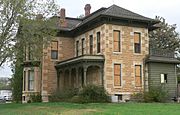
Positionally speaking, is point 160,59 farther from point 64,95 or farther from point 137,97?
point 64,95

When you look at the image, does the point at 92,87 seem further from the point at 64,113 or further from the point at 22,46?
the point at 64,113

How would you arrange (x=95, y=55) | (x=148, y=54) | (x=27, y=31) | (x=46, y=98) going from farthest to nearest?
(x=46, y=98), (x=148, y=54), (x=95, y=55), (x=27, y=31)

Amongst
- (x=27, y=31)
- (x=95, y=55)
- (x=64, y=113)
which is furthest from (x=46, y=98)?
(x=64, y=113)

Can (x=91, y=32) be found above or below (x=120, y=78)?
above

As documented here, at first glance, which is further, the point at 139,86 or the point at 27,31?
the point at 139,86

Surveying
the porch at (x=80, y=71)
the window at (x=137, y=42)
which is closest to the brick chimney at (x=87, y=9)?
the porch at (x=80, y=71)

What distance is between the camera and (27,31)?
93.9 feet

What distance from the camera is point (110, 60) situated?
32219 mm

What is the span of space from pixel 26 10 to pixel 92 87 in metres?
8.76

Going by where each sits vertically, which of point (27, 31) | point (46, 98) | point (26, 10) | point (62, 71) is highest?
point (26, 10)

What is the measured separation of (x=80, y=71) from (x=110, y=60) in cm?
429

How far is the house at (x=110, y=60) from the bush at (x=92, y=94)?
1.53 meters

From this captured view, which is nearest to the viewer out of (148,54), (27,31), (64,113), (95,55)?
(64,113)

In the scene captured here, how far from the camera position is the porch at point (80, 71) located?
31.8 meters
